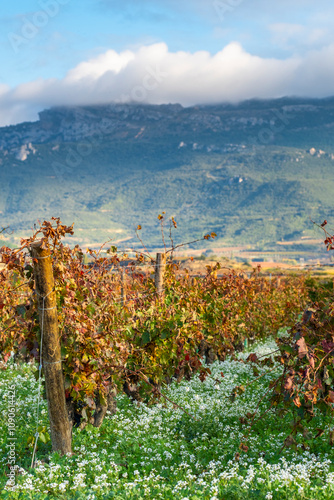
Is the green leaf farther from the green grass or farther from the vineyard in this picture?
the green grass

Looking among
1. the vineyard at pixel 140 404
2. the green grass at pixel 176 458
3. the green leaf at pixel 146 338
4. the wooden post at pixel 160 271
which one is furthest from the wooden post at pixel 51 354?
the wooden post at pixel 160 271

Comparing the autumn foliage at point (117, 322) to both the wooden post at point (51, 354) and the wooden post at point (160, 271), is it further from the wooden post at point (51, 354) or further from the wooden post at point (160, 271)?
the wooden post at point (51, 354)

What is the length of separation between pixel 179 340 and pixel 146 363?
3.05ft

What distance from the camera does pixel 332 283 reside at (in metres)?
5.99

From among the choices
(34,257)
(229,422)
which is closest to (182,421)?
(229,422)

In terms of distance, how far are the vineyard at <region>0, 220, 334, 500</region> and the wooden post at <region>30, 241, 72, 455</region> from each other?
1 centimetres

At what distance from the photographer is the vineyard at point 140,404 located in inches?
179

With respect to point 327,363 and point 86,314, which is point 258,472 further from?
point 86,314

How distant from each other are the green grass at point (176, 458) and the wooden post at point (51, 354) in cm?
23

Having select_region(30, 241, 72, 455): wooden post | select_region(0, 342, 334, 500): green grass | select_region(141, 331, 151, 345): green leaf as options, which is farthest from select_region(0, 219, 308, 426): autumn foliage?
select_region(0, 342, 334, 500): green grass

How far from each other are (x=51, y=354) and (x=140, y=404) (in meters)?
2.65

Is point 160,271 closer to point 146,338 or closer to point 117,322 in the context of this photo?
point 146,338

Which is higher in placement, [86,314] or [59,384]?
[86,314]

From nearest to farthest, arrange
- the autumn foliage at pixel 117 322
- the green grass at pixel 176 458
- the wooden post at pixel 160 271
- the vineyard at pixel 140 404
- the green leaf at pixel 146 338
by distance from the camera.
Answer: the green grass at pixel 176 458 → the vineyard at pixel 140 404 → the autumn foliage at pixel 117 322 → the green leaf at pixel 146 338 → the wooden post at pixel 160 271
